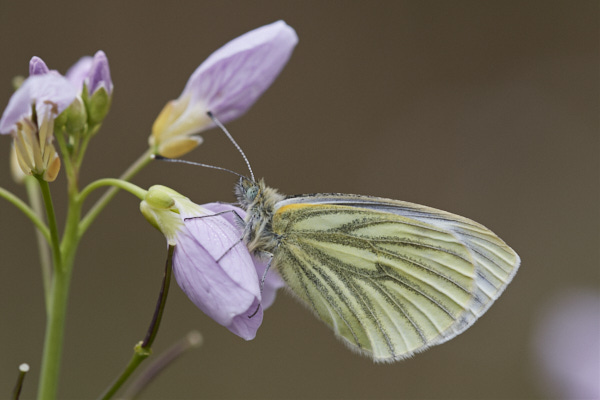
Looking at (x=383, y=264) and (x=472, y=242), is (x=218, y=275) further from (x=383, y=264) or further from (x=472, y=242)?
(x=472, y=242)

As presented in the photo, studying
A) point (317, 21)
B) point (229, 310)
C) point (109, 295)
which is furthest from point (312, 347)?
point (229, 310)

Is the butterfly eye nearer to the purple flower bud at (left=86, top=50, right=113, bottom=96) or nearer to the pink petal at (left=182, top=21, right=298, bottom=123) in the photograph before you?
the pink petal at (left=182, top=21, right=298, bottom=123)

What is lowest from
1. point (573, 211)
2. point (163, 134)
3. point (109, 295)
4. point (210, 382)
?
point (210, 382)

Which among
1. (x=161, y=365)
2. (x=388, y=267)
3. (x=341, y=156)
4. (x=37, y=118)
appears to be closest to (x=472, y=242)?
(x=388, y=267)

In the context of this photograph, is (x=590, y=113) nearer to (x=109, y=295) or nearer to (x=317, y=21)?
(x=317, y=21)

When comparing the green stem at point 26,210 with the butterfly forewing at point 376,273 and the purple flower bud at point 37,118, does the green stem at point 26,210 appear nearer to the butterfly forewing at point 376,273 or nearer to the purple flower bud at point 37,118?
the purple flower bud at point 37,118

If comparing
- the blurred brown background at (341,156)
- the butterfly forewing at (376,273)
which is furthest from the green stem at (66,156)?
the blurred brown background at (341,156)

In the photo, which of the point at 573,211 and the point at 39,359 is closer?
the point at 39,359
